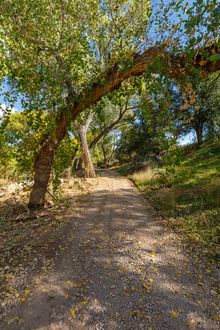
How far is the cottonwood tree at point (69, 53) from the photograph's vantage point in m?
2.68

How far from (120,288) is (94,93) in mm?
3679

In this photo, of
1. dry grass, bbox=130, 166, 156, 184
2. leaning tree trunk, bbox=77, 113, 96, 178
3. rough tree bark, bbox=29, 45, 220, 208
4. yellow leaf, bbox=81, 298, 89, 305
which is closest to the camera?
yellow leaf, bbox=81, 298, 89, 305

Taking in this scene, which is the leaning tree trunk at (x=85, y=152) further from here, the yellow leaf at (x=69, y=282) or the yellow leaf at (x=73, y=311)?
the yellow leaf at (x=73, y=311)

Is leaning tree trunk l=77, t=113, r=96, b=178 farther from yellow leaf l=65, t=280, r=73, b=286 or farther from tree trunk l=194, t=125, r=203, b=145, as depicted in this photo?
tree trunk l=194, t=125, r=203, b=145

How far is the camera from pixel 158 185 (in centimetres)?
703

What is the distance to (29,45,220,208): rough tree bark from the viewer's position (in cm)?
259

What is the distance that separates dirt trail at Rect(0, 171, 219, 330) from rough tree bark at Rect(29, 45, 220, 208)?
1.90 metres

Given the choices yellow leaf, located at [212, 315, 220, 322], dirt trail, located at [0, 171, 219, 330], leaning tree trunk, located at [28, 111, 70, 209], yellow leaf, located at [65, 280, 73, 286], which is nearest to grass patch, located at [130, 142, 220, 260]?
dirt trail, located at [0, 171, 219, 330]

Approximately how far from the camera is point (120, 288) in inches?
82.2

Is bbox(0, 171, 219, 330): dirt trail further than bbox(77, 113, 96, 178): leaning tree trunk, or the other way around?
bbox(77, 113, 96, 178): leaning tree trunk

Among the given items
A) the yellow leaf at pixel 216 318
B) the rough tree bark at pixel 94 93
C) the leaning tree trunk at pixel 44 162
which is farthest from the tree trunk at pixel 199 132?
the yellow leaf at pixel 216 318

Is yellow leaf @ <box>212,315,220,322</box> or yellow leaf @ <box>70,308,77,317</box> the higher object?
yellow leaf @ <box>70,308,77,317</box>

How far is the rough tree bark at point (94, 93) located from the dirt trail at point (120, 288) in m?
1.90

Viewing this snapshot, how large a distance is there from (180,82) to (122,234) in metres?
2.76
